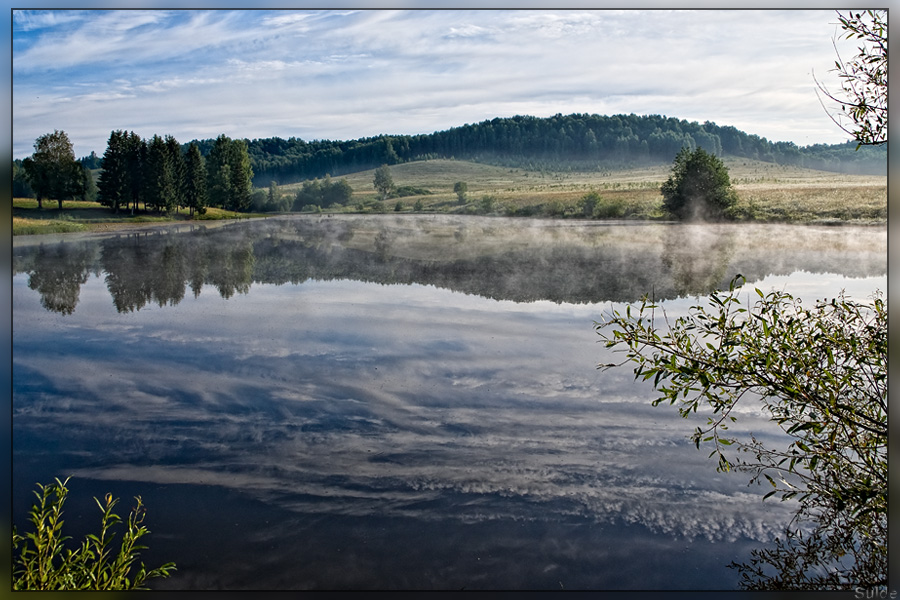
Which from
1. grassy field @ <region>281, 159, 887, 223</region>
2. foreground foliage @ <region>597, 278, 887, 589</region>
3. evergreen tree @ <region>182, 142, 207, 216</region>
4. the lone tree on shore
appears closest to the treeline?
evergreen tree @ <region>182, 142, 207, 216</region>

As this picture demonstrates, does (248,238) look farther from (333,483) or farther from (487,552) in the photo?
(487,552)

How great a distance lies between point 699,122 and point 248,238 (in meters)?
4.79

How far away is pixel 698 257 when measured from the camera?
6961mm

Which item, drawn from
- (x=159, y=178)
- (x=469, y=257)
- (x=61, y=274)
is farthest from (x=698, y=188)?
(x=61, y=274)

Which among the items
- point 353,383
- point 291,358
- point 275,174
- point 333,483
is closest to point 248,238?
point 275,174

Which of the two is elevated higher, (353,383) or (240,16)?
(240,16)

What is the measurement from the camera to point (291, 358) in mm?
6820

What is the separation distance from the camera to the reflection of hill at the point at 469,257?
21.7ft

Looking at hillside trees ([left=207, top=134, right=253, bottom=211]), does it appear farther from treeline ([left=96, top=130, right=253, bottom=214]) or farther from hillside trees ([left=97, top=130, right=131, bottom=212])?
hillside trees ([left=97, top=130, right=131, bottom=212])

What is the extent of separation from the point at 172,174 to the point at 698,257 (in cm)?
547

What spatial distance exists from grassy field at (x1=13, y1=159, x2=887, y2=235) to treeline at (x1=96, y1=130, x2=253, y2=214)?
0.15 m

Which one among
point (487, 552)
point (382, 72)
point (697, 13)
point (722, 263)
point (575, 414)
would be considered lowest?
point (487, 552)

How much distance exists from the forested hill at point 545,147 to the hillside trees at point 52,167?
3.93 ft

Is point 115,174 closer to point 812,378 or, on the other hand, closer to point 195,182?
point 195,182
